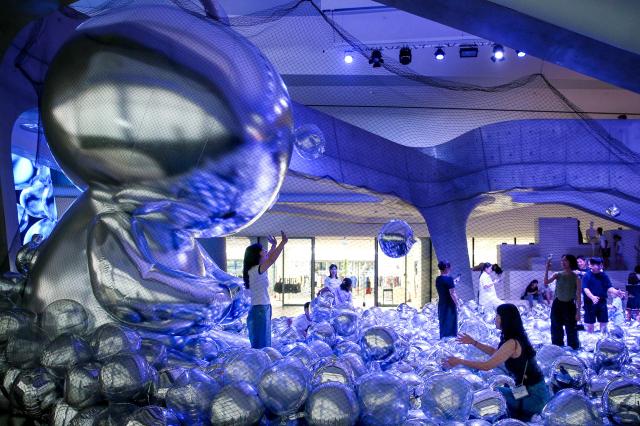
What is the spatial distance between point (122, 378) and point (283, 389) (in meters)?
0.52

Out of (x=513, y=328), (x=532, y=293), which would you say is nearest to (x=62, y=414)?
(x=513, y=328)

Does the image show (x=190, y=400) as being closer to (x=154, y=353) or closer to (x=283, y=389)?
(x=283, y=389)

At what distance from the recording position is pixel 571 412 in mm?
1914

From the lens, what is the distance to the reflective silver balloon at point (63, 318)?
96.0 inches

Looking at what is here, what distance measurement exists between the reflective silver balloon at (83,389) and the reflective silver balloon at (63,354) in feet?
0.47

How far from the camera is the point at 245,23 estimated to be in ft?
15.3

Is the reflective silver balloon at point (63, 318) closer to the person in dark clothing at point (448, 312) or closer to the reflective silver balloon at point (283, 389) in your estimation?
the reflective silver balloon at point (283, 389)

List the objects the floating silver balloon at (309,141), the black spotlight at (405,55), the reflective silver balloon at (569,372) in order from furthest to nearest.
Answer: the black spotlight at (405,55)
the floating silver balloon at (309,141)
the reflective silver balloon at (569,372)

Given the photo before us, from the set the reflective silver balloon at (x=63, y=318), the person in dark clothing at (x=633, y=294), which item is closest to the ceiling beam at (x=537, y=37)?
the reflective silver balloon at (x=63, y=318)

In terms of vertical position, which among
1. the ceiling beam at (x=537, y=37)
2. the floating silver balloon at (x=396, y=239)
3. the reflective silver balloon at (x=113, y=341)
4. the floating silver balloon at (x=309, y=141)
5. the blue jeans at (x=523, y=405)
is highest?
the floating silver balloon at (x=309, y=141)

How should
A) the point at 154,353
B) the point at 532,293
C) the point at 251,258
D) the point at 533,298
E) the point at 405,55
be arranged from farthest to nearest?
1. the point at 533,298
2. the point at 532,293
3. the point at 405,55
4. the point at 251,258
5. the point at 154,353

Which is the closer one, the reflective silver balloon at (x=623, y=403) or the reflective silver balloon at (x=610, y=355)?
the reflective silver balloon at (x=623, y=403)

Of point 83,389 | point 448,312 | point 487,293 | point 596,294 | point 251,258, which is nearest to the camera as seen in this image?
point 83,389

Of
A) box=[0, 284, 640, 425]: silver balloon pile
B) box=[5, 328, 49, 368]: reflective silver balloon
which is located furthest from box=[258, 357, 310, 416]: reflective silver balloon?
box=[5, 328, 49, 368]: reflective silver balloon
